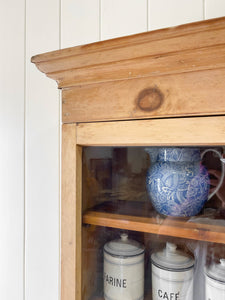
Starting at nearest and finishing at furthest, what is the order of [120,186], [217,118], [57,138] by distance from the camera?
1. [217,118]
2. [120,186]
3. [57,138]

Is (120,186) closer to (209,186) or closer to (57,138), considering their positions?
(209,186)

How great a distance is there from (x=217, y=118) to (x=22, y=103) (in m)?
0.71

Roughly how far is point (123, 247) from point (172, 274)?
0.34ft

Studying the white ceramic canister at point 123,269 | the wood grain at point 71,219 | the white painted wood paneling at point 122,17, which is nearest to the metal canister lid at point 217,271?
the white ceramic canister at point 123,269

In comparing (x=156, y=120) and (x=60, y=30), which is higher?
(x=60, y=30)

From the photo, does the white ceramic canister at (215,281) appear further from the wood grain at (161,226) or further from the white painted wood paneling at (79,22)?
the white painted wood paneling at (79,22)

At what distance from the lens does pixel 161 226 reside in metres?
0.47

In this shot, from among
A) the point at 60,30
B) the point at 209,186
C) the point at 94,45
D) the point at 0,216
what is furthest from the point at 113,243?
the point at 60,30

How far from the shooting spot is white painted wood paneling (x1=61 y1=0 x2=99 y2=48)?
2.60 ft

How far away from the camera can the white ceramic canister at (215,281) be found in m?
0.43

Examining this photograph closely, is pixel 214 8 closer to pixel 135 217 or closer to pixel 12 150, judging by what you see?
pixel 135 217

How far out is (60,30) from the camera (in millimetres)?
849

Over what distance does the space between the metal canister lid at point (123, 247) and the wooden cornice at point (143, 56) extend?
0.32 metres

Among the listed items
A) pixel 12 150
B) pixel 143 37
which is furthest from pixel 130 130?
pixel 12 150
